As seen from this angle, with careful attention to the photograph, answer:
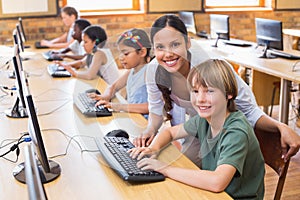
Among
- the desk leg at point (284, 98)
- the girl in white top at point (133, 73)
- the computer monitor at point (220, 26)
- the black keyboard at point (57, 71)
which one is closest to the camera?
the girl in white top at point (133, 73)

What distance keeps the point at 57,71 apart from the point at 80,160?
1816 millimetres

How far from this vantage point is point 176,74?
1.78 meters

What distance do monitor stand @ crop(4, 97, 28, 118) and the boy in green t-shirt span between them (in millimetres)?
901

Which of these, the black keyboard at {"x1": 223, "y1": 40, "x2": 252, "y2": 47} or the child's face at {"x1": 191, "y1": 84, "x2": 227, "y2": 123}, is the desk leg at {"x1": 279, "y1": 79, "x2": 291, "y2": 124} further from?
the child's face at {"x1": 191, "y1": 84, "x2": 227, "y2": 123}

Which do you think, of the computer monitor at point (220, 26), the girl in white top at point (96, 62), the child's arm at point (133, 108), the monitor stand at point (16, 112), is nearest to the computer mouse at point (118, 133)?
the child's arm at point (133, 108)

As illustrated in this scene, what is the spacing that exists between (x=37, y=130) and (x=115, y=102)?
1.12m

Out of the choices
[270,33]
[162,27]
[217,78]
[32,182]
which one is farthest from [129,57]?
[270,33]

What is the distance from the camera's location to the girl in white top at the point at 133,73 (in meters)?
2.03

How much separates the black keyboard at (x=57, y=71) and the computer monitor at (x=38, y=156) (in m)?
1.69

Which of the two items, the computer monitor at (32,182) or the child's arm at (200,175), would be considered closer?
the computer monitor at (32,182)

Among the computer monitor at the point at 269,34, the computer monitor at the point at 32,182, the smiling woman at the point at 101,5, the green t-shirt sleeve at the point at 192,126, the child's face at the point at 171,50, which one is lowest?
the green t-shirt sleeve at the point at 192,126

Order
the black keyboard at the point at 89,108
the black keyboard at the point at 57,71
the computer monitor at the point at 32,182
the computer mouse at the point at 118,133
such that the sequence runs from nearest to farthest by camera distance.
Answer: the computer monitor at the point at 32,182 → the computer mouse at the point at 118,133 → the black keyboard at the point at 89,108 → the black keyboard at the point at 57,71

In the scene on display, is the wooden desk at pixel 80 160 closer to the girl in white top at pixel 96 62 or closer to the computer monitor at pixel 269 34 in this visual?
the girl in white top at pixel 96 62

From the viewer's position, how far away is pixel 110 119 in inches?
87.0
